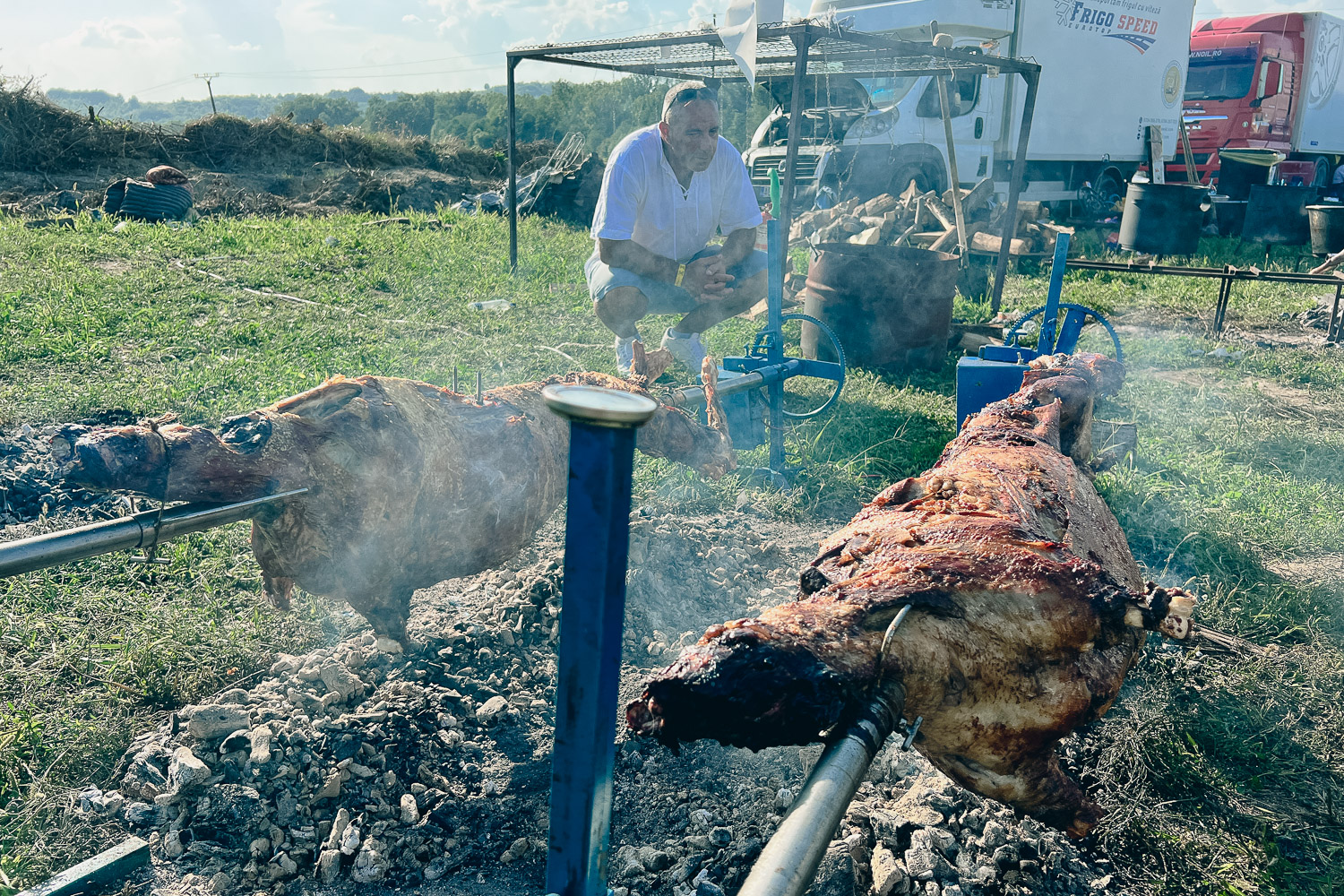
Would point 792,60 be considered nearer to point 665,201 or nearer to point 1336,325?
point 665,201

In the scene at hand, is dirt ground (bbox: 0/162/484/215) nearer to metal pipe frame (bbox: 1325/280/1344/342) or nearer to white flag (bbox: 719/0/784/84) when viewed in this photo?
white flag (bbox: 719/0/784/84)

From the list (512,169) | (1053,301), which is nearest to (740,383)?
(1053,301)

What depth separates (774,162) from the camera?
40.8ft

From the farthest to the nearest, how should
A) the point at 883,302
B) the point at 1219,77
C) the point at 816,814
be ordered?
the point at 1219,77 → the point at 883,302 → the point at 816,814

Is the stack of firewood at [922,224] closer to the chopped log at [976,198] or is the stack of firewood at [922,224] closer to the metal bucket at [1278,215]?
the chopped log at [976,198]

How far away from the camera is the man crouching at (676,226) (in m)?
5.43

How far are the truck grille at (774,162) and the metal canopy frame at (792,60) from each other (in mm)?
2117

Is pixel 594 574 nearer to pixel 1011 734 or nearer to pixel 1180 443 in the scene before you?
pixel 1011 734

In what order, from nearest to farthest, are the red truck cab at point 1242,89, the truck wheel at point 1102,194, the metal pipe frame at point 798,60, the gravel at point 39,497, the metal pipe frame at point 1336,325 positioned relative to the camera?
the gravel at point 39,497 < the metal pipe frame at point 798,60 < the metal pipe frame at point 1336,325 < the truck wheel at point 1102,194 < the red truck cab at point 1242,89

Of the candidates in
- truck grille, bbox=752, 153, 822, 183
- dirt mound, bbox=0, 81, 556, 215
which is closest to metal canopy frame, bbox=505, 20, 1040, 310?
truck grille, bbox=752, 153, 822, 183

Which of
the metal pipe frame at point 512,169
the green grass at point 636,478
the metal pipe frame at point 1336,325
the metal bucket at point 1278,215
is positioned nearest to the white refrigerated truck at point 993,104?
the metal bucket at point 1278,215

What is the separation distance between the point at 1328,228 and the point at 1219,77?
9439 mm

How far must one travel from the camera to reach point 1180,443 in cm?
566

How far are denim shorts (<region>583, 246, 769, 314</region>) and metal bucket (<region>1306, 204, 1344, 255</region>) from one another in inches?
344
